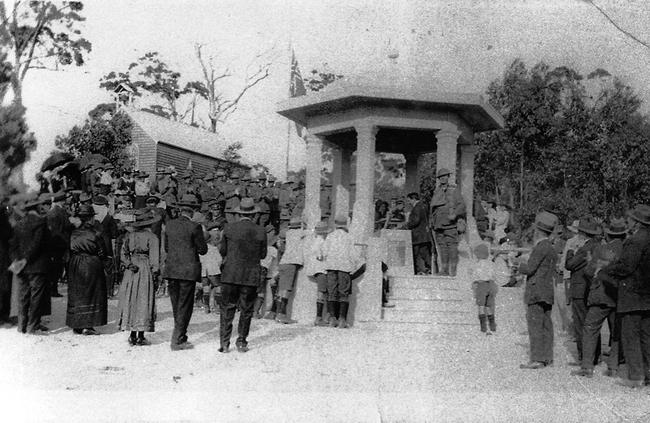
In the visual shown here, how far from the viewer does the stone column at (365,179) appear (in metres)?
12.3

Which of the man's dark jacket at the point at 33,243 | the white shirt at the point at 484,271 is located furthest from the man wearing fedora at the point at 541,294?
the man's dark jacket at the point at 33,243

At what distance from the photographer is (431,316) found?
1074 centimetres

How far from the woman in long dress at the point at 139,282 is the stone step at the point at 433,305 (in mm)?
4101

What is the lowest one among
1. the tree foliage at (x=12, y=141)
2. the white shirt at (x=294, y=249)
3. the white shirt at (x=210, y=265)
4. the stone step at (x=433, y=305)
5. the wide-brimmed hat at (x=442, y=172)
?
the stone step at (x=433, y=305)

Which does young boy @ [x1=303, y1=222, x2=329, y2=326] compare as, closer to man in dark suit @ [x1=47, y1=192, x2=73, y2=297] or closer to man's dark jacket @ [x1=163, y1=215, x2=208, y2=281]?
man's dark jacket @ [x1=163, y1=215, x2=208, y2=281]

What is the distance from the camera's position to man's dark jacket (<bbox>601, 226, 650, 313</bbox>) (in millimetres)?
7074

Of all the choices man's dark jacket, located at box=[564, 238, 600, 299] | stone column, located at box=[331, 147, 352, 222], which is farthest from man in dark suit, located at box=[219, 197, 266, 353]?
stone column, located at box=[331, 147, 352, 222]

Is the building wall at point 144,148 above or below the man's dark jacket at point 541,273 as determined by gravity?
above

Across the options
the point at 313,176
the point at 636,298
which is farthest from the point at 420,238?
the point at 636,298

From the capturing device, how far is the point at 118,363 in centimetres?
736

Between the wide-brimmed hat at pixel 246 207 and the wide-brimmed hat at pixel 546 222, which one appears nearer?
the wide-brimmed hat at pixel 546 222

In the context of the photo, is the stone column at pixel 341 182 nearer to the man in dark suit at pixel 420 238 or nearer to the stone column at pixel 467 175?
the man in dark suit at pixel 420 238

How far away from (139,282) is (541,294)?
4.93m

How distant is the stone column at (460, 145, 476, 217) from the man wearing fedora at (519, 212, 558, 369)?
568 centimetres
